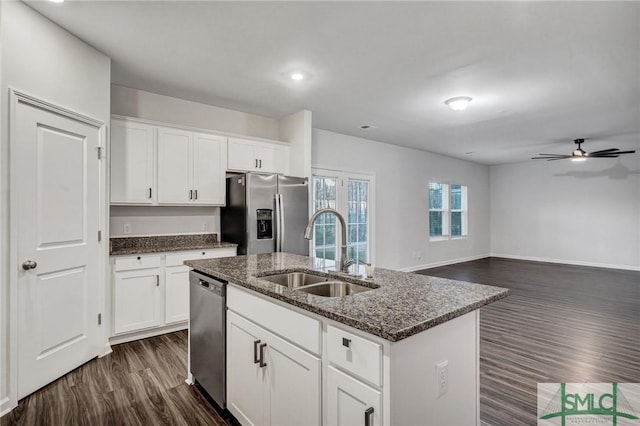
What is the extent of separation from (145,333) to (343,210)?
11.4 feet

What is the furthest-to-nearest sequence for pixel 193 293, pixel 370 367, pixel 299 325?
pixel 193 293 → pixel 299 325 → pixel 370 367

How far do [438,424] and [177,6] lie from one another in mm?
2800

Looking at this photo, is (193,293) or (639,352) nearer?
(193,293)

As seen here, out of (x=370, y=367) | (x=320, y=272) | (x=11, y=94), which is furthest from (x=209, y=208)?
(x=370, y=367)

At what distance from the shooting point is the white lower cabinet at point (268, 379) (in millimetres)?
1440

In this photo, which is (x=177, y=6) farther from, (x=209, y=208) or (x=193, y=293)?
(x=209, y=208)

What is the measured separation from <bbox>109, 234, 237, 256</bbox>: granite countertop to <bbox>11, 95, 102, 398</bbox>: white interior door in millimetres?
526

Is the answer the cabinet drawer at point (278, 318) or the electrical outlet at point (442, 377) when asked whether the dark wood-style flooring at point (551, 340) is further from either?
the cabinet drawer at point (278, 318)

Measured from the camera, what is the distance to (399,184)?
6.83 metres

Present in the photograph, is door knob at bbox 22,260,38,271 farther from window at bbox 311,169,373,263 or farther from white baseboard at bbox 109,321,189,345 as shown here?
window at bbox 311,169,373,263

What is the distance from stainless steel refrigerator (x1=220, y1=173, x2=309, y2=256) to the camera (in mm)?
3902

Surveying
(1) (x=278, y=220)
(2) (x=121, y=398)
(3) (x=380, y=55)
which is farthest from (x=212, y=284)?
(3) (x=380, y=55)

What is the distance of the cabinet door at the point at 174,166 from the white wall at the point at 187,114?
0.43 meters

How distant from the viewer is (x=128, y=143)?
342cm
